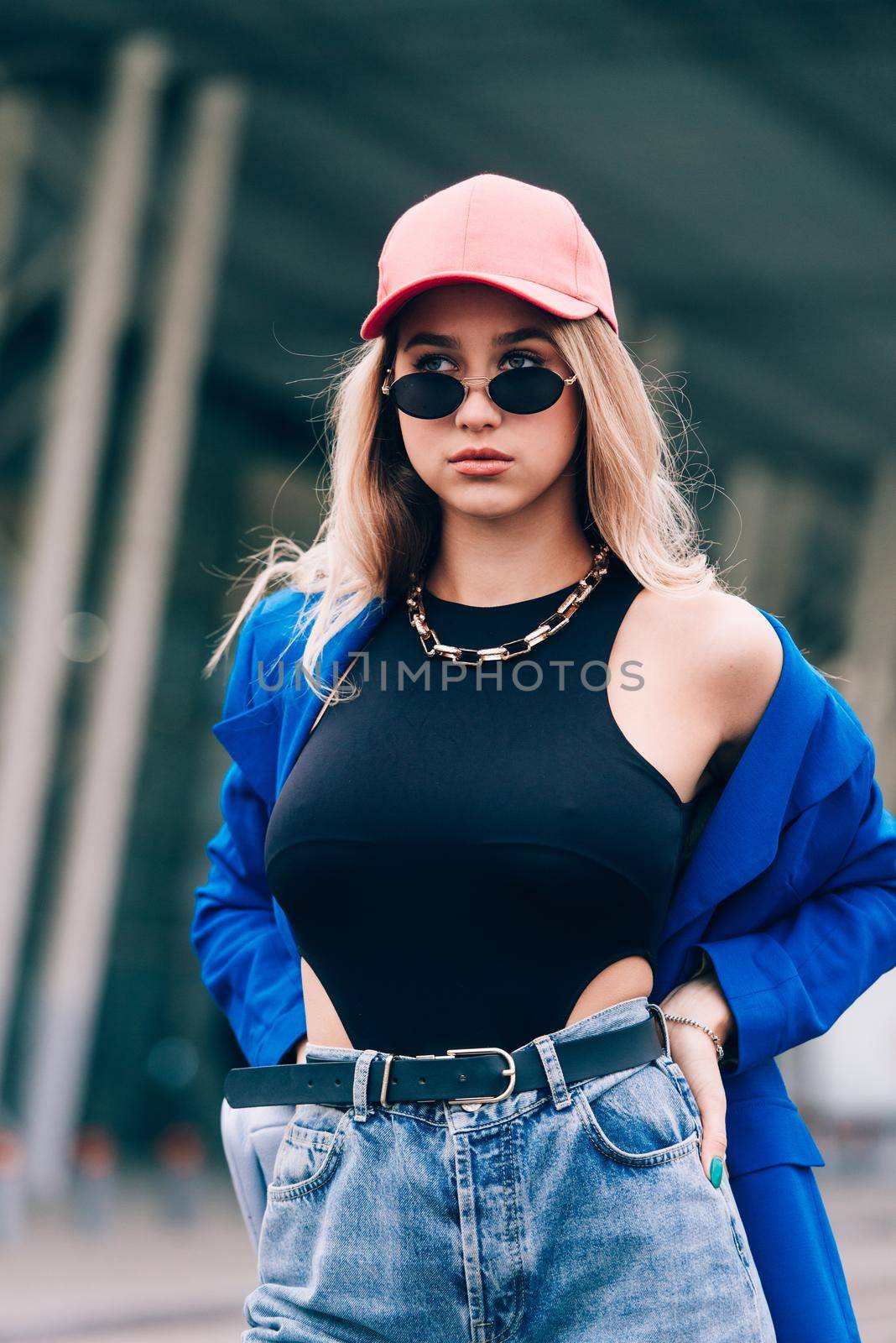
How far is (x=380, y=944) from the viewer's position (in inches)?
77.3

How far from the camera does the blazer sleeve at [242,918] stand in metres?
2.32

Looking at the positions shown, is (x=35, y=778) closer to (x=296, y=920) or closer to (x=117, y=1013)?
(x=117, y=1013)

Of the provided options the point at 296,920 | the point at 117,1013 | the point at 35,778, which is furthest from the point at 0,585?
the point at 296,920

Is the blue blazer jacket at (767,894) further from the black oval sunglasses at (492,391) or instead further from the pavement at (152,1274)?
the pavement at (152,1274)

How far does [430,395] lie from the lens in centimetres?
208

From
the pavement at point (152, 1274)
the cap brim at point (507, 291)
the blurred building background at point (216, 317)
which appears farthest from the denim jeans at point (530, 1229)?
the blurred building background at point (216, 317)

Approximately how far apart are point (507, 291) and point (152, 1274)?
7.77m

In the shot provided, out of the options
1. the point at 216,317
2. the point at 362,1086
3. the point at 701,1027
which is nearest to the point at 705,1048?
the point at 701,1027

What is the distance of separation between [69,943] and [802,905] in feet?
28.6

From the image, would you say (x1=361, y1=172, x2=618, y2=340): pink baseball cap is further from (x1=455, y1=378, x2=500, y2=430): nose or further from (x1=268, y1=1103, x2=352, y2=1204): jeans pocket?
(x1=268, y1=1103, x2=352, y2=1204): jeans pocket

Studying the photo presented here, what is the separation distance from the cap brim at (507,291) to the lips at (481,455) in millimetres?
180

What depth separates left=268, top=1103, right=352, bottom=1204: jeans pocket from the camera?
1940 millimetres

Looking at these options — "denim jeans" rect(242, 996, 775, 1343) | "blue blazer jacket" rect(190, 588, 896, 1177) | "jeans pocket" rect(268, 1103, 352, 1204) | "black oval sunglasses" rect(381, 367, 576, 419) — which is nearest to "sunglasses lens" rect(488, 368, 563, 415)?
"black oval sunglasses" rect(381, 367, 576, 419)

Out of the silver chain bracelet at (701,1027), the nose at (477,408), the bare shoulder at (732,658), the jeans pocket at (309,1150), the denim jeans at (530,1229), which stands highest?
the nose at (477,408)
